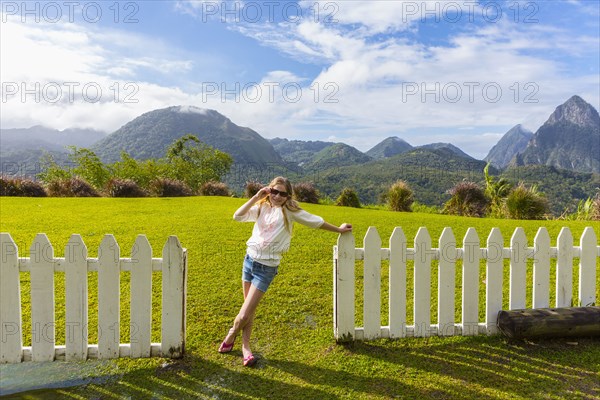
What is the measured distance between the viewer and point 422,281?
12.5 feet

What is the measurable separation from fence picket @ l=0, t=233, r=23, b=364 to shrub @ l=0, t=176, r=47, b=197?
15.4 m

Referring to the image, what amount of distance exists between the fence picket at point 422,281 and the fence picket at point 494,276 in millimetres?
625

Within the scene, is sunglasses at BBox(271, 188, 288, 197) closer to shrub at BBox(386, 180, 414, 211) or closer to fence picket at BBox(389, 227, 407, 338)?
fence picket at BBox(389, 227, 407, 338)

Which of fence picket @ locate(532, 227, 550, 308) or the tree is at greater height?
the tree

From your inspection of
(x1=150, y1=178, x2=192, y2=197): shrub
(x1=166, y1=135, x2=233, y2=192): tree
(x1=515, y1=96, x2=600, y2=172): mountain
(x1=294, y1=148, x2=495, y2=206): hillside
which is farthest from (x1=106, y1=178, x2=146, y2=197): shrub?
(x1=515, y1=96, x2=600, y2=172): mountain

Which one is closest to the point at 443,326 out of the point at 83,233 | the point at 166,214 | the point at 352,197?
the point at 83,233

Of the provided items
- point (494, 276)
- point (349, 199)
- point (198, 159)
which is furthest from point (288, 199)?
point (198, 159)

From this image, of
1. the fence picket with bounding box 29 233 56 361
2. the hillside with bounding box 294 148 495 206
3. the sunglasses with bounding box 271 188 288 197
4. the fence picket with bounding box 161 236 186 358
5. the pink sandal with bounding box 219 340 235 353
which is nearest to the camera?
the fence picket with bounding box 29 233 56 361

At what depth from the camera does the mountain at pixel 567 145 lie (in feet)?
563

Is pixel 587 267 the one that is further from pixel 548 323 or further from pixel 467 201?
pixel 467 201

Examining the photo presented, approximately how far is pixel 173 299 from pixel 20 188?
16.4 m

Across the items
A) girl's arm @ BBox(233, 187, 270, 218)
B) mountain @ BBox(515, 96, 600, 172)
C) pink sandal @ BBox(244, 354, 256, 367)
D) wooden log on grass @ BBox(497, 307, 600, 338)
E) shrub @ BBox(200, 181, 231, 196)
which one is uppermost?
mountain @ BBox(515, 96, 600, 172)

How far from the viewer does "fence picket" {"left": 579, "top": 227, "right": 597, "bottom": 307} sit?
13.6ft

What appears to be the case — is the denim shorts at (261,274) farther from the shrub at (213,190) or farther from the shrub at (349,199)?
the shrub at (213,190)
